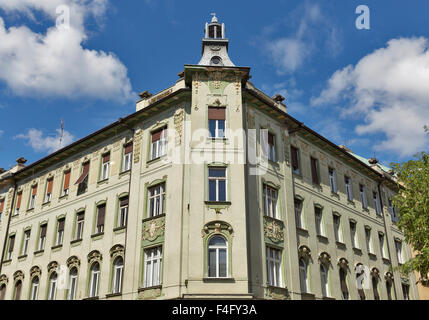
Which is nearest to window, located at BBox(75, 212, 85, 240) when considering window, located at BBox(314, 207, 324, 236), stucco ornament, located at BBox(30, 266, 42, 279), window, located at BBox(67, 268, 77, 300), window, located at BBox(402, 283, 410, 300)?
window, located at BBox(67, 268, 77, 300)

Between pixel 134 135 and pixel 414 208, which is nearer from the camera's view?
pixel 414 208

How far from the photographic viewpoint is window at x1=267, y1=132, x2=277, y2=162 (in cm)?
2418

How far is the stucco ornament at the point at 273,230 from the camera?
21453 millimetres

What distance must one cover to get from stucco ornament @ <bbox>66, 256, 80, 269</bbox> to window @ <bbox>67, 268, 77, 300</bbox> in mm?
239

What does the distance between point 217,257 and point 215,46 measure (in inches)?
496

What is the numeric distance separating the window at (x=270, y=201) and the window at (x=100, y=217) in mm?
9444

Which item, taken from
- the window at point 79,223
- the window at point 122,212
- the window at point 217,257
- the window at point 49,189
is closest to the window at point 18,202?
the window at point 49,189

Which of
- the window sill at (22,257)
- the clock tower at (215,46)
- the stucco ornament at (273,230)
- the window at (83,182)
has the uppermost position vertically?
the clock tower at (215,46)

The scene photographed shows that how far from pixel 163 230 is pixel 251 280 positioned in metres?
4.73

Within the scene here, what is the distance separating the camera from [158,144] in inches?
944

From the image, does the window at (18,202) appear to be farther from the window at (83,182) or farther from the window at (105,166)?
the window at (105,166)
